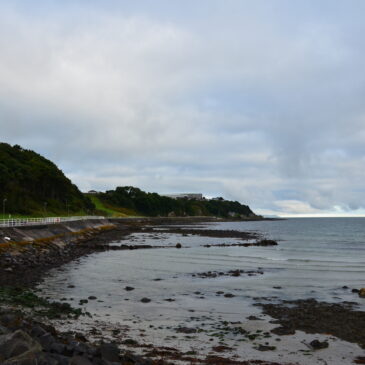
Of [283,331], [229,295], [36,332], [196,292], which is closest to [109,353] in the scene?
[36,332]

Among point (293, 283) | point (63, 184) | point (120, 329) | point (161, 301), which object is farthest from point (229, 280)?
point (63, 184)

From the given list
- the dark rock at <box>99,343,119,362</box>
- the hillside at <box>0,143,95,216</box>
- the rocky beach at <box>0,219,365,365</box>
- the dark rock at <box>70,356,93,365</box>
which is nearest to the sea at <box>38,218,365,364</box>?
the rocky beach at <box>0,219,365,365</box>

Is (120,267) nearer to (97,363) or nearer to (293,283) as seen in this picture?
(293,283)

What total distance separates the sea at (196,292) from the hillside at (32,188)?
50344mm

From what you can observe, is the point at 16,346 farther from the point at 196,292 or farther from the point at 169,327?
the point at 196,292

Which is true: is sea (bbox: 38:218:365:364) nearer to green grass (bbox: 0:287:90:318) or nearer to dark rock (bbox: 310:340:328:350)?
dark rock (bbox: 310:340:328:350)

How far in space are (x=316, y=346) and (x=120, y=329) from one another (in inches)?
310

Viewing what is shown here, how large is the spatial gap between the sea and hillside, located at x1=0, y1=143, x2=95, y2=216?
50.3 m

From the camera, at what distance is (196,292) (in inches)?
1001

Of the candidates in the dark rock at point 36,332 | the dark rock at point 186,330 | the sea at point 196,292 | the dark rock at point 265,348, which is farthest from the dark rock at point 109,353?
the dark rock at point 265,348

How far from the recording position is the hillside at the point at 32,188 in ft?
289

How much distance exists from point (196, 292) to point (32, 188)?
313ft

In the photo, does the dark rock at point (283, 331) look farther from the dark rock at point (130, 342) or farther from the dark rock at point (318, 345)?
the dark rock at point (130, 342)

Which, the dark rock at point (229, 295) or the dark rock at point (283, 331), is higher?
the dark rock at point (283, 331)
